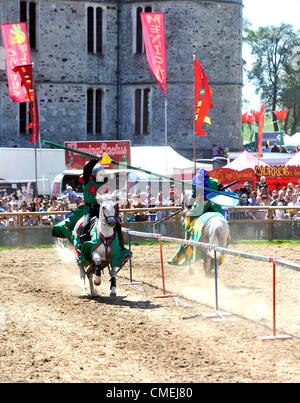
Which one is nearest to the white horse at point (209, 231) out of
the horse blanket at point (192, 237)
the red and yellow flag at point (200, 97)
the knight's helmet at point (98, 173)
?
the horse blanket at point (192, 237)

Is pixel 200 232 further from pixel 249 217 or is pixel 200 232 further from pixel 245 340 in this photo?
pixel 249 217

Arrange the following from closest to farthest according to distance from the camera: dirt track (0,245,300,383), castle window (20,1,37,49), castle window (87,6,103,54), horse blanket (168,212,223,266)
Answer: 1. dirt track (0,245,300,383)
2. horse blanket (168,212,223,266)
3. castle window (20,1,37,49)
4. castle window (87,6,103,54)

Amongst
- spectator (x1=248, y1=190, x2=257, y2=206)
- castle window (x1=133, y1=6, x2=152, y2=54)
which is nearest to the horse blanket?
spectator (x1=248, y1=190, x2=257, y2=206)

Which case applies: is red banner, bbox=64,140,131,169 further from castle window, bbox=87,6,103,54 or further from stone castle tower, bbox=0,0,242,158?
castle window, bbox=87,6,103,54

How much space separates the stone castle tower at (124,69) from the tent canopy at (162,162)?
8911 millimetres

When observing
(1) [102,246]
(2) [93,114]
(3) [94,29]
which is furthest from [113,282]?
(3) [94,29]

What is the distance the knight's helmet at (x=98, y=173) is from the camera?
57.2 feet

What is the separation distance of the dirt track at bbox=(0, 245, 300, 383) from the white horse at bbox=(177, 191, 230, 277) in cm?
48

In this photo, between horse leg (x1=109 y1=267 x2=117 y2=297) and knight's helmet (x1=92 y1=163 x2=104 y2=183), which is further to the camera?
horse leg (x1=109 y1=267 x2=117 y2=297)

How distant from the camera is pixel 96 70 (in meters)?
51.1

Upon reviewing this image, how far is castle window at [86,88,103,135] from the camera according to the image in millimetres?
51094

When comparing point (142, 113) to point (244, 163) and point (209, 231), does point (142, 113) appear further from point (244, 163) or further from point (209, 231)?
point (209, 231)

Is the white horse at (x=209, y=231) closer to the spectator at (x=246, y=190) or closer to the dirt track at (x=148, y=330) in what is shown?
the dirt track at (x=148, y=330)
